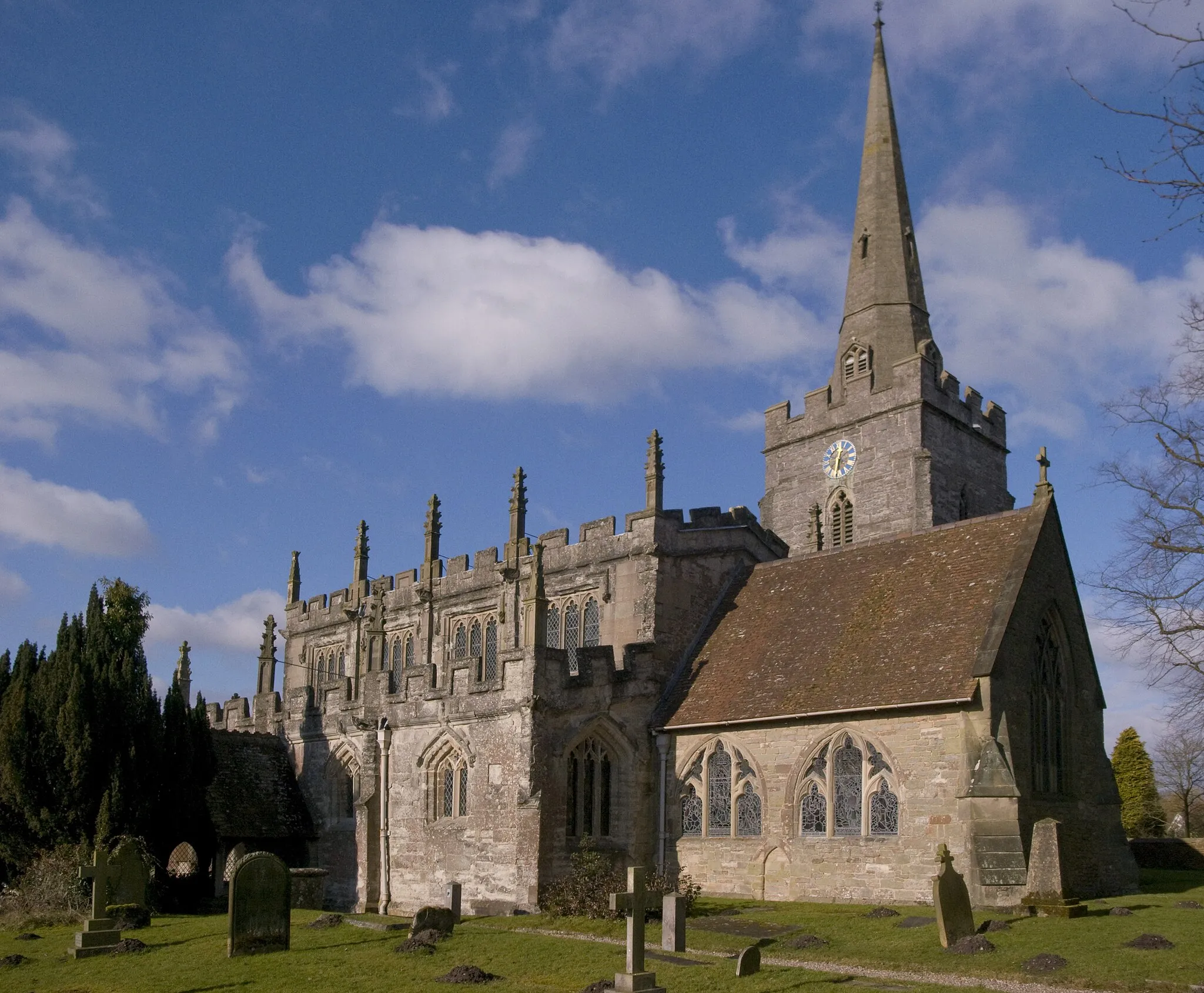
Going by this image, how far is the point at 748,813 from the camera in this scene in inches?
1007

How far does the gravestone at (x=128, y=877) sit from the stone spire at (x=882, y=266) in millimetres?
25171

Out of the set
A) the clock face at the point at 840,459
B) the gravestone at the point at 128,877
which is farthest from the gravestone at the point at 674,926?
the clock face at the point at 840,459

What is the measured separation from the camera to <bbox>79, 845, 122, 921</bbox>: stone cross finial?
1997 centimetres

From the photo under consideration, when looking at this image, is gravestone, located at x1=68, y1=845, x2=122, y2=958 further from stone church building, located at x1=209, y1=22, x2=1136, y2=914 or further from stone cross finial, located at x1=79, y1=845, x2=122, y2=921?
stone church building, located at x1=209, y1=22, x2=1136, y2=914

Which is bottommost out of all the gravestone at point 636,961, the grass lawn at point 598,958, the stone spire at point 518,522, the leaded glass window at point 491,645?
the grass lawn at point 598,958

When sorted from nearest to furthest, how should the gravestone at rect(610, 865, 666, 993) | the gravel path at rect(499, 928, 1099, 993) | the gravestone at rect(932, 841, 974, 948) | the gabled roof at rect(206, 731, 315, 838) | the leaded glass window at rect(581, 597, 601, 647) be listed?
the gravestone at rect(610, 865, 666, 993)
the gravel path at rect(499, 928, 1099, 993)
the gravestone at rect(932, 841, 974, 948)
the leaded glass window at rect(581, 597, 601, 647)
the gabled roof at rect(206, 731, 315, 838)

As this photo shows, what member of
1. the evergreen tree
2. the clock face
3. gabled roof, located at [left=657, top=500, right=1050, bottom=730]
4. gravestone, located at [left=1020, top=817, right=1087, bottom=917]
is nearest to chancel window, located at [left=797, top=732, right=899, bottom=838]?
gabled roof, located at [left=657, top=500, right=1050, bottom=730]

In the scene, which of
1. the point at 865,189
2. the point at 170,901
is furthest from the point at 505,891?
the point at 865,189

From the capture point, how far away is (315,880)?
92.0ft

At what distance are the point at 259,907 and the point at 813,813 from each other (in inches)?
427

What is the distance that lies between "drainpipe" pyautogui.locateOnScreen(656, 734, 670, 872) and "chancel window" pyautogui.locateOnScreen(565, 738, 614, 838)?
3.66 ft

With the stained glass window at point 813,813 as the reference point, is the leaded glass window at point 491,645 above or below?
above

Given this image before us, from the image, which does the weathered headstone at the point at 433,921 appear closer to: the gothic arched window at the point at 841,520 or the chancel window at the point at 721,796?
the chancel window at the point at 721,796

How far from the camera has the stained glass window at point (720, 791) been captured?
1024 inches
